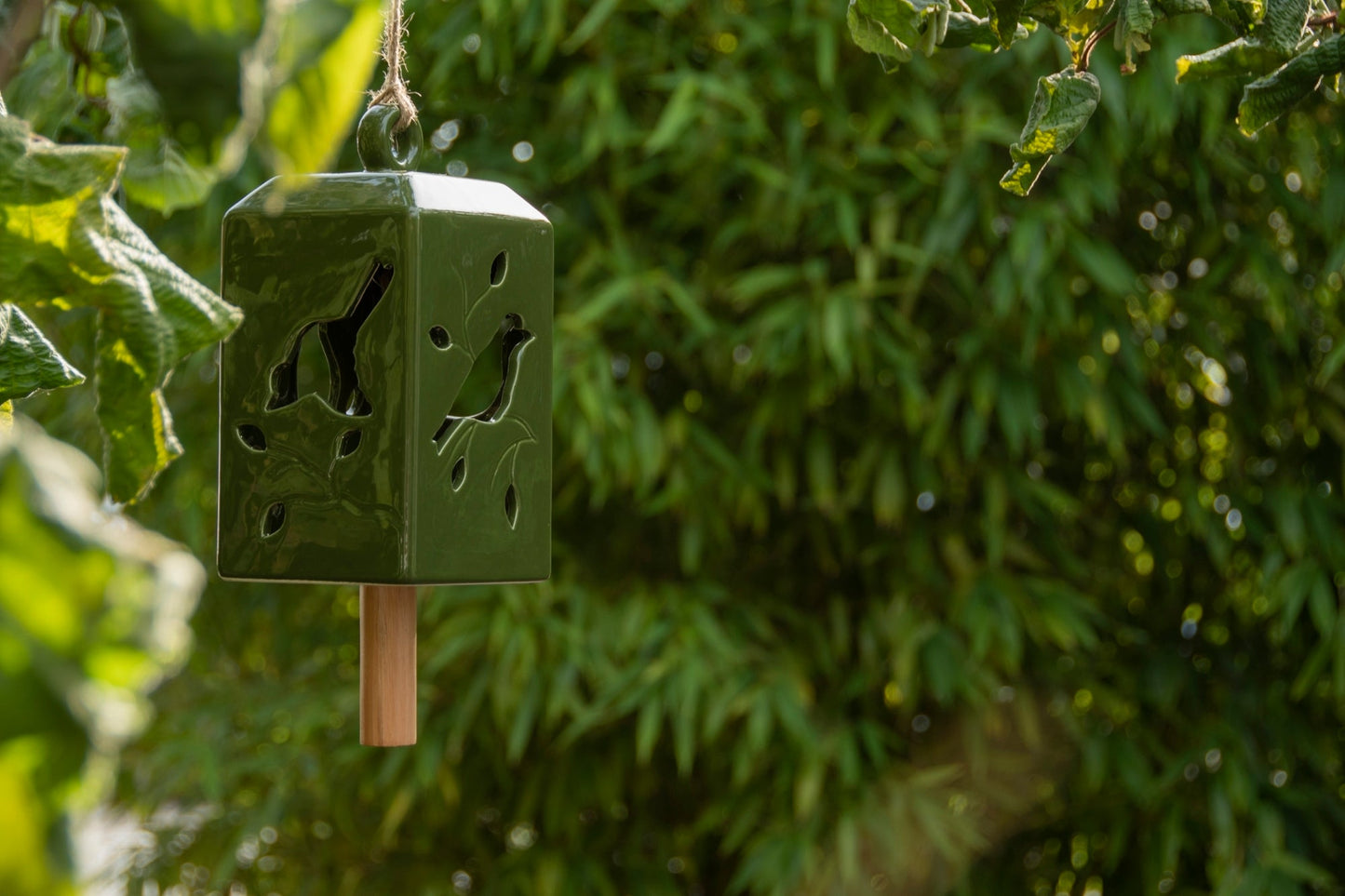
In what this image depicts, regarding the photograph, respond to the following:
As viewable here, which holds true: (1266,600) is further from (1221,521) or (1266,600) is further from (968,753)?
(968,753)

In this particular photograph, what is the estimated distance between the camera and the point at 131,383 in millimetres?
331

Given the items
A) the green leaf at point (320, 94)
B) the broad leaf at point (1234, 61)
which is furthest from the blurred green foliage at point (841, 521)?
the green leaf at point (320, 94)

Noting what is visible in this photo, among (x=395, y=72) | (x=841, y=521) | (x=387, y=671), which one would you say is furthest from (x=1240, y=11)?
(x=841, y=521)

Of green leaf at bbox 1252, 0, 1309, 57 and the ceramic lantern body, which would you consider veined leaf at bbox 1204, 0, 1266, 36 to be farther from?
the ceramic lantern body

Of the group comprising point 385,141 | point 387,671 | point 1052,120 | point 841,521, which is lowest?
point 841,521

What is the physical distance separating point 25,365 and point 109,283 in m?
0.14

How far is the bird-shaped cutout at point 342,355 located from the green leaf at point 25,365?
0.22 meters

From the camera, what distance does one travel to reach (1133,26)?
50cm

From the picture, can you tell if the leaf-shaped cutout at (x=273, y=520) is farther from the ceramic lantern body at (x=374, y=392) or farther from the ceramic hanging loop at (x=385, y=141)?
the ceramic hanging loop at (x=385, y=141)

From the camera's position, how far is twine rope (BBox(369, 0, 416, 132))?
60cm

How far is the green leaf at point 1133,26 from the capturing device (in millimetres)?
497

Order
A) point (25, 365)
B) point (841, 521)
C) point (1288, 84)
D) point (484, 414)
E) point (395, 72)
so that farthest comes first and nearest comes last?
point (841, 521) < point (484, 414) < point (395, 72) < point (1288, 84) < point (25, 365)

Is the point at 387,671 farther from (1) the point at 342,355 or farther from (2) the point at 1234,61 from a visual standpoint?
(2) the point at 1234,61

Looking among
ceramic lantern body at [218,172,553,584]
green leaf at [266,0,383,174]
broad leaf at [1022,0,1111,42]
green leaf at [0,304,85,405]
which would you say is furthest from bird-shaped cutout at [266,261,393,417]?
green leaf at [266,0,383,174]
